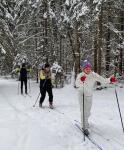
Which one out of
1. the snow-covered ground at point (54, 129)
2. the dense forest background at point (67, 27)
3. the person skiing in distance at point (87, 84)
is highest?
the dense forest background at point (67, 27)

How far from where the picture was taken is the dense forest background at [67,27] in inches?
1003

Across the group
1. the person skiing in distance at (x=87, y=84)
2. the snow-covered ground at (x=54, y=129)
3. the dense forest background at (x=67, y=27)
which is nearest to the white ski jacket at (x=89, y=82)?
the person skiing in distance at (x=87, y=84)

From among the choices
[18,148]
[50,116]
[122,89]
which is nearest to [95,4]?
[122,89]

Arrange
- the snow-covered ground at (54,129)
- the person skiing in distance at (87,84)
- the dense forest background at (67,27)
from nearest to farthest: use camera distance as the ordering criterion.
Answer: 1. the snow-covered ground at (54,129)
2. the person skiing in distance at (87,84)
3. the dense forest background at (67,27)

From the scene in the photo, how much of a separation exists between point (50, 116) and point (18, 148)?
184 inches

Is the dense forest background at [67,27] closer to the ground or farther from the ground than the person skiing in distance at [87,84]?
farther from the ground

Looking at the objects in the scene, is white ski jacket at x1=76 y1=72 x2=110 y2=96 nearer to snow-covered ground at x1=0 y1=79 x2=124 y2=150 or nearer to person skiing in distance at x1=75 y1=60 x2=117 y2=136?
person skiing in distance at x1=75 y1=60 x2=117 y2=136

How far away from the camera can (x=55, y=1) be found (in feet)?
101

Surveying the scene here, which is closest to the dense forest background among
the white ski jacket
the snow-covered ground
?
the snow-covered ground

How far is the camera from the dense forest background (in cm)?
2547

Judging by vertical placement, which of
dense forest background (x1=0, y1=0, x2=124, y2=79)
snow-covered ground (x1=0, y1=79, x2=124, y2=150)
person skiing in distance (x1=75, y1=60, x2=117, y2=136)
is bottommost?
snow-covered ground (x1=0, y1=79, x2=124, y2=150)

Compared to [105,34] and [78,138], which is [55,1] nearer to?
[105,34]

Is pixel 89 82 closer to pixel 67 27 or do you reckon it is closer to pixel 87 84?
pixel 87 84

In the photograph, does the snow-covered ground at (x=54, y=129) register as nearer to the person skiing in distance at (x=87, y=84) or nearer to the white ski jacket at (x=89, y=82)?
the person skiing in distance at (x=87, y=84)
